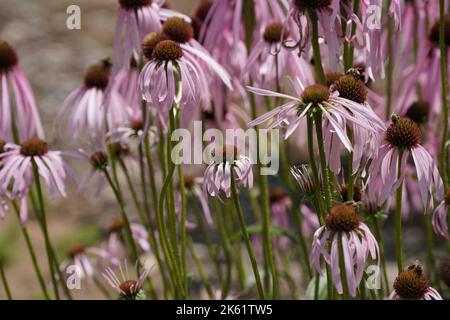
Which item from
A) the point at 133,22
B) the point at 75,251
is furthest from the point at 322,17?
the point at 75,251

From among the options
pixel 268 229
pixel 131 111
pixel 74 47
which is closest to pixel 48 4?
pixel 74 47

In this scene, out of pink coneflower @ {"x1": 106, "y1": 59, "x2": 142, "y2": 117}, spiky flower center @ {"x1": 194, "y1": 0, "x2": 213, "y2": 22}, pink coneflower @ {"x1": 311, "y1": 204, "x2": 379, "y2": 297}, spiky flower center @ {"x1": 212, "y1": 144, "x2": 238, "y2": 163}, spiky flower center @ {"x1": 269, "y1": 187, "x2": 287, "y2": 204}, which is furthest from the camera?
spiky flower center @ {"x1": 269, "y1": 187, "x2": 287, "y2": 204}

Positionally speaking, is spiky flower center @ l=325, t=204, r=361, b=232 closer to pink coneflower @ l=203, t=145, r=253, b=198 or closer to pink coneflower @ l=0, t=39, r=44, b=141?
pink coneflower @ l=203, t=145, r=253, b=198

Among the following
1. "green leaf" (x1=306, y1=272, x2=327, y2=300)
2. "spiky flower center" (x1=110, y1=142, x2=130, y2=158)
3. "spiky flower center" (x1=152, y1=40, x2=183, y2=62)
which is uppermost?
"spiky flower center" (x1=152, y1=40, x2=183, y2=62)

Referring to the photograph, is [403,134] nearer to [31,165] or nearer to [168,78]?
[168,78]

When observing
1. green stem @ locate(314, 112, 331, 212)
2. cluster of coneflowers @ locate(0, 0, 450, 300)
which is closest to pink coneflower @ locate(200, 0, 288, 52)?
cluster of coneflowers @ locate(0, 0, 450, 300)

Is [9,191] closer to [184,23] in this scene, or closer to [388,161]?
[184,23]

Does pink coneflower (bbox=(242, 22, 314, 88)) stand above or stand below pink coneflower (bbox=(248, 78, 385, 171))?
above
